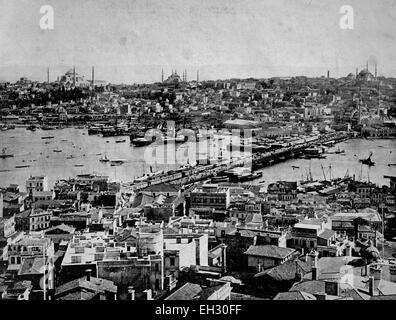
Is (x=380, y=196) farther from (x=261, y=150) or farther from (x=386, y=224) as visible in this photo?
(x=261, y=150)

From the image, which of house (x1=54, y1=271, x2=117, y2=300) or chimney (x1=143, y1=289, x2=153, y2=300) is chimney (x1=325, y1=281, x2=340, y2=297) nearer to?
chimney (x1=143, y1=289, x2=153, y2=300)

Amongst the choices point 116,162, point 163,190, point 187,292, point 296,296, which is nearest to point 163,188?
point 163,190

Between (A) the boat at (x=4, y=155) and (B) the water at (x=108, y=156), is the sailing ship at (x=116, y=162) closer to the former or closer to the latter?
(B) the water at (x=108, y=156)

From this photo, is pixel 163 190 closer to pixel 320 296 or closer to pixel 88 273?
pixel 88 273

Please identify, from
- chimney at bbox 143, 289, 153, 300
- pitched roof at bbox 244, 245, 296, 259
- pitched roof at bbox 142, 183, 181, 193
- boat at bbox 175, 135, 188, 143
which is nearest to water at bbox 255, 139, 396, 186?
boat at bbox 175, 135, 188, 143

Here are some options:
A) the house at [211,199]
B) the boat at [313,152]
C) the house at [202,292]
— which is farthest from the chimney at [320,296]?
the boat at [313,152]

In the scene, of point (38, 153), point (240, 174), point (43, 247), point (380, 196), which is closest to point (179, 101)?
point (240, 174)

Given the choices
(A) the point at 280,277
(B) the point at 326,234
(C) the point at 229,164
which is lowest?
(A) the point at 280,277

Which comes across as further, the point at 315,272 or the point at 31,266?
the point at 31,266
